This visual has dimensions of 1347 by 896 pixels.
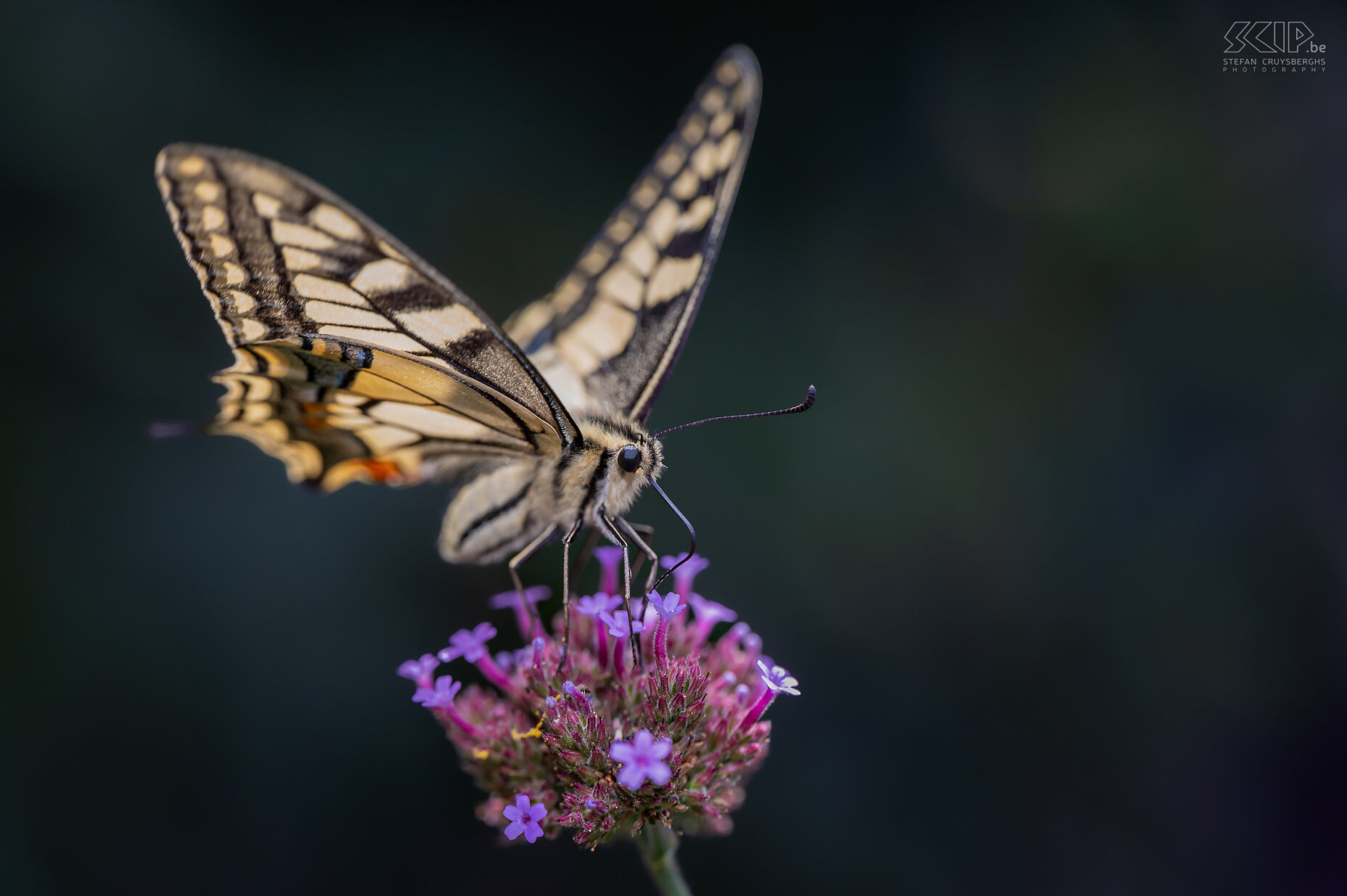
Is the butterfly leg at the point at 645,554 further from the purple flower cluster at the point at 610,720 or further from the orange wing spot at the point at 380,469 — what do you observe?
the orange wing spot at the point at 380,469

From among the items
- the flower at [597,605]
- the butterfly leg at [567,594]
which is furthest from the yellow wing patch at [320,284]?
the flower at [597,605]

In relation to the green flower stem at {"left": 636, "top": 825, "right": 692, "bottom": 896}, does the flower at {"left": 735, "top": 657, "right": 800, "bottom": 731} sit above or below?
above

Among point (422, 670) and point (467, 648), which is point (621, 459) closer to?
point (467, 648)

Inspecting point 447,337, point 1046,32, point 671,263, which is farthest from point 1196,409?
point 447,337

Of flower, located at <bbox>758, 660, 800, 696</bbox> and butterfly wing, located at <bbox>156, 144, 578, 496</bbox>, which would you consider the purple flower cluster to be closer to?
flower, located at <bbox>758, 660, 800, 696</bbox>

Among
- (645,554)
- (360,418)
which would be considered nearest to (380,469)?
(360,418)

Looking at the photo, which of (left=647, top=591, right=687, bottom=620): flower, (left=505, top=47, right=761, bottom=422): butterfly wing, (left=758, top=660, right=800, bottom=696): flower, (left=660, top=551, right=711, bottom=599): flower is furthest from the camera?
(left=505, top=47, right=761, bottom=422): butterfly wing

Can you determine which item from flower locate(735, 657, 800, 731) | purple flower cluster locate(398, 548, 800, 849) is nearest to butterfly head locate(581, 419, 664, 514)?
purple flower cluster locate(398, 548, 800, 849)
